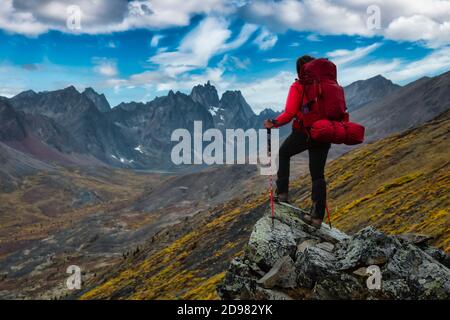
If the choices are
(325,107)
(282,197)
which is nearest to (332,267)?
(282,197)

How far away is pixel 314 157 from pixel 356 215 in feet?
57.6

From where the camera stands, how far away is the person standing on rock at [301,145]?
1184 cm

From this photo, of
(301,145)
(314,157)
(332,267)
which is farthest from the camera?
(301,145)

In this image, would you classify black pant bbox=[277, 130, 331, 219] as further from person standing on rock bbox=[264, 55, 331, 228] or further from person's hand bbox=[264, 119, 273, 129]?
person's hand bbox=[264, 119, 273, 129]

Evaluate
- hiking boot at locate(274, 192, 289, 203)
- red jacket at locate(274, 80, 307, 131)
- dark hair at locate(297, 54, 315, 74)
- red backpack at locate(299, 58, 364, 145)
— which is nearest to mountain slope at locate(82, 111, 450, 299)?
hiking boot at locate(274, 192, 289, 203)

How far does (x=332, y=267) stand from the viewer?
1099 cm

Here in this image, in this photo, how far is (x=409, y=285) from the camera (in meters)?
10.2

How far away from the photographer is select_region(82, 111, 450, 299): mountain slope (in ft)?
78.1

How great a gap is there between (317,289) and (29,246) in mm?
115933

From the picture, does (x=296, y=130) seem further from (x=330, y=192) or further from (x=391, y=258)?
(x=330, y=192)

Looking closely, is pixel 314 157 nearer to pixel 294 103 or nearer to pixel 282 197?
pixel 294 103

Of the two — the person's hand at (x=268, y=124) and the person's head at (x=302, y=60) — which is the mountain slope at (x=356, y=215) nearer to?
the person's hand at (x=268, y=124)

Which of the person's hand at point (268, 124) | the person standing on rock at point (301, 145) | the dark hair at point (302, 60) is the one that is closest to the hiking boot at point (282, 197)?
the person standing on rock at point (301, 145)
